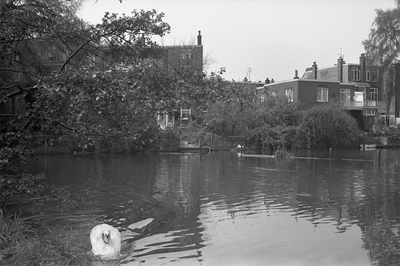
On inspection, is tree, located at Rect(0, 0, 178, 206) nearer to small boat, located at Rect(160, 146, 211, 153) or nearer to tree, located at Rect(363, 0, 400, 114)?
small boat, located at Rect(160, 146, 211, 153)

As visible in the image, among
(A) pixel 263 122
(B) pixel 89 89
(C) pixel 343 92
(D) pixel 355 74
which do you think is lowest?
(B) pixel 89 89

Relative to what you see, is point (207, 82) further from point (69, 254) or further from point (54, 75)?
point (69, 254)

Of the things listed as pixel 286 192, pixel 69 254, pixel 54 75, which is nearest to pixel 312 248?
pixel 69 254

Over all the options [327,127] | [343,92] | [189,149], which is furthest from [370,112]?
[189,149]

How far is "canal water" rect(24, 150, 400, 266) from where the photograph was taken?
333 inches

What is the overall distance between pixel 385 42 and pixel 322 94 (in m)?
11.7

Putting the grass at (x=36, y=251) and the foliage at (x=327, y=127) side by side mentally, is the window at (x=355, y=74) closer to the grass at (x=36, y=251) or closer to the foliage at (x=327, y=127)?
the foliage at (x=327, y=127)

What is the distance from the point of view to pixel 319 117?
144 ft

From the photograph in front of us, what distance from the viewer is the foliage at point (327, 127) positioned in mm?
43688

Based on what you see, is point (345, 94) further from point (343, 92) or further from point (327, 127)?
point (327, 127)

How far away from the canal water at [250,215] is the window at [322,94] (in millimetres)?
32117

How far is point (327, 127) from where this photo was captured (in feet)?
144

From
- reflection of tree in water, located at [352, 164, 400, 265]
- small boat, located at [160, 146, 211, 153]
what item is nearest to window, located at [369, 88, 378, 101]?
small boat, located at [160, 146, 211, 153]

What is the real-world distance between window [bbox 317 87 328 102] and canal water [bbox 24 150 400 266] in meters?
32.1
